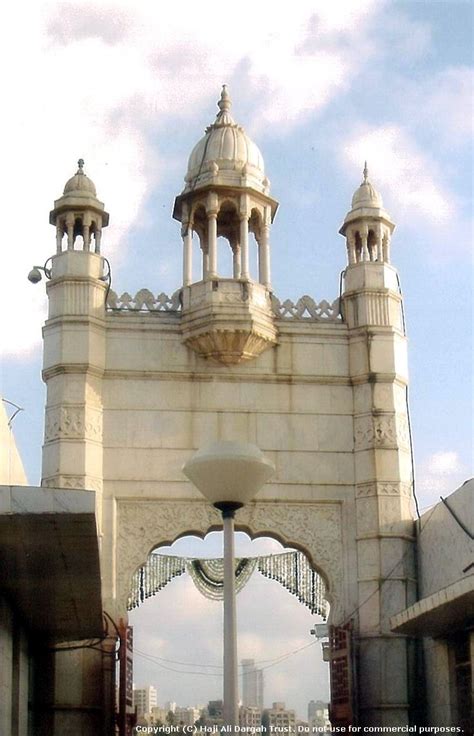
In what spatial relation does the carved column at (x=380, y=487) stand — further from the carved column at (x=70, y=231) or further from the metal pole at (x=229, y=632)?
the metal pole at (x=229, y=632)

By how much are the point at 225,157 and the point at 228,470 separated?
11.5 meters

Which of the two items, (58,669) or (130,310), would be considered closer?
(58,669)

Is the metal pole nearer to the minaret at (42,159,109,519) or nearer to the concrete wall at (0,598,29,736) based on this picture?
the concrete wall at (0,598,29,736)

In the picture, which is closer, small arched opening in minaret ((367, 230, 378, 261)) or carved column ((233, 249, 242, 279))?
carved column ((233, 249, 242, 279))

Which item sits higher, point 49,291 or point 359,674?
point 49,291

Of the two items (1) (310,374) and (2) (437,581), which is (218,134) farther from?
(2) (437,581)

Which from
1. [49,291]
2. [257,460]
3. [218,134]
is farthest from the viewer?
[218,134]

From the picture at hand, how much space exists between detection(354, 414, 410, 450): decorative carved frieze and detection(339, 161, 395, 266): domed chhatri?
111 inches

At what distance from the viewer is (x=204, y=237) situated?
21.4 metres

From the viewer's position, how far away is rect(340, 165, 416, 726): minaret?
18.3 m

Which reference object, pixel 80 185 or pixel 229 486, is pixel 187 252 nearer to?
pixel 80 185

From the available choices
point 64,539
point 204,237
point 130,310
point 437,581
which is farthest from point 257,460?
point 204,237

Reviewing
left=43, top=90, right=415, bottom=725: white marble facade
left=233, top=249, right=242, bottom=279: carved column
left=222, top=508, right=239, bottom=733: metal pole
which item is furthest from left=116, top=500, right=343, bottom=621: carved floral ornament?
left=222, top=508, right=239, bottom=733: metal pole

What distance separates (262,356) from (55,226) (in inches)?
161
